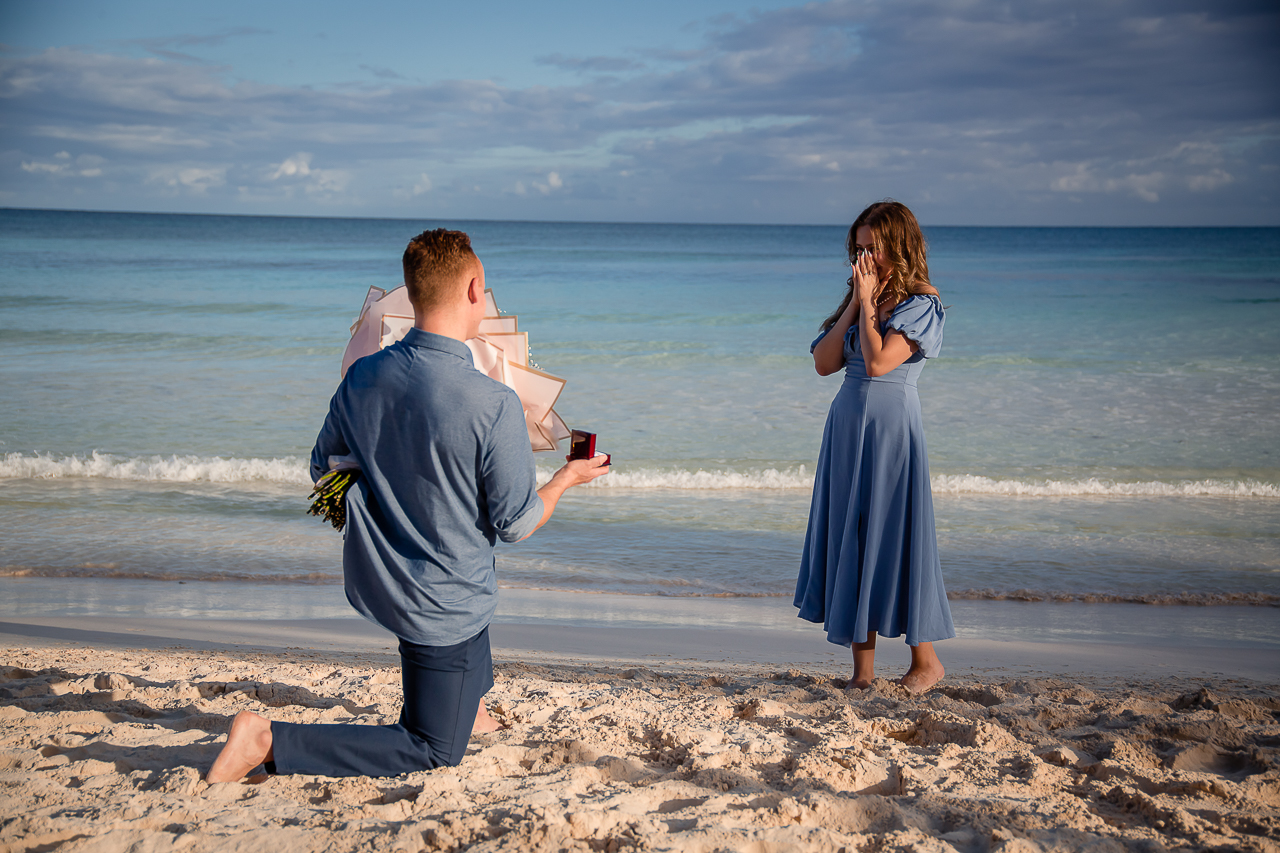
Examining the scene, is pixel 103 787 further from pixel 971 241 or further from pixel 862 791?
pixel 971 241

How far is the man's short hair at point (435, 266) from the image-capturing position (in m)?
2.28

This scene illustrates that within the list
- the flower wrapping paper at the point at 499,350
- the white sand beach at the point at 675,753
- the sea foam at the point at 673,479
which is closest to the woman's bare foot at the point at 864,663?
the white sand beach at the point at 675,753

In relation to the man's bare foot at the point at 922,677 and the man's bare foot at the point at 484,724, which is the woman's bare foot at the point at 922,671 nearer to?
the man's bare foot at the point at 922,677

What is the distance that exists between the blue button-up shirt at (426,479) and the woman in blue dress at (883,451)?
5.31ft

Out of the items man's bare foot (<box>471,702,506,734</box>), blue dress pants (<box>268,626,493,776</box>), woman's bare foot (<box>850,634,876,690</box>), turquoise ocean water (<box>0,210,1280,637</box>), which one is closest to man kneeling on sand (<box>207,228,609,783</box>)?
blue dress pants (<box>268,626,493,776</box>)

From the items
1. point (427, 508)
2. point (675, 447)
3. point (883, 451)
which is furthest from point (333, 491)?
point (675, 447)

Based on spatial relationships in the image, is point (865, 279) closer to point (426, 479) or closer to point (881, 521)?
point (881, 521)

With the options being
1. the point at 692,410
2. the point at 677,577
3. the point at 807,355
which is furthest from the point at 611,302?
the point at 677,577

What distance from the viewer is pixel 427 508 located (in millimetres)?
2346

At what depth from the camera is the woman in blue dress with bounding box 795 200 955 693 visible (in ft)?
11.1

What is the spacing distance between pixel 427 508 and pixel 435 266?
0.68 meters

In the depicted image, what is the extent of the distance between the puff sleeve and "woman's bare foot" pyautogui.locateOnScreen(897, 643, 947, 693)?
50.8 inches

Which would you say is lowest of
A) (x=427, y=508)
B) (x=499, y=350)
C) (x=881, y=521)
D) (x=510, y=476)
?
(x=881, y=521)

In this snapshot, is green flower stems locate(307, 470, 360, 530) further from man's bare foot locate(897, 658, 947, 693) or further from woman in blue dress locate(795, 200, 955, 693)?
man's bare foot locate(897, 658, 947, 693)
